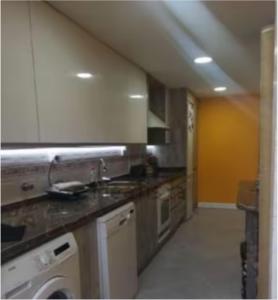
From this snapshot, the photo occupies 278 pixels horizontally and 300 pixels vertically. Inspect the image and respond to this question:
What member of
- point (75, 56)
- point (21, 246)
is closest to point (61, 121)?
point (75, 56)

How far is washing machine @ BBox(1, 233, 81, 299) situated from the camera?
118 centimetres

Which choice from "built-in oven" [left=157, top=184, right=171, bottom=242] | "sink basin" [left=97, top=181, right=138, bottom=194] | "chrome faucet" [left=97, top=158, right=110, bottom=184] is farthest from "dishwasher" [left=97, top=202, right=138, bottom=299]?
"built-in oven" [left=157, top=184, right=171, bottom=242]

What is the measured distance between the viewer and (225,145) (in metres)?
5.91

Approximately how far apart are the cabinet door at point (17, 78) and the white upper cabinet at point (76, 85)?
0.07 m

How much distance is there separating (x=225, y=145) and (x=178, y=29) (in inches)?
158

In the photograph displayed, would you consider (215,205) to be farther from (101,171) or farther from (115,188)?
(115,188)

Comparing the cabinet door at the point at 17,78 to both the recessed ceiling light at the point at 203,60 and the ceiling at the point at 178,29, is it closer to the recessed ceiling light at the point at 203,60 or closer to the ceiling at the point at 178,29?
the ceiling at the point at 178,29

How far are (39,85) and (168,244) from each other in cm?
276

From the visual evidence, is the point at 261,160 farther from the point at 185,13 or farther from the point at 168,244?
the point at 168,244

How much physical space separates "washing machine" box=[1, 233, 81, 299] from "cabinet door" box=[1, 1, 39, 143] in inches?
23.8

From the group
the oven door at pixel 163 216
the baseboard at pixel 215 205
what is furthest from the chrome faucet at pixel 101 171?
the baseboard at pixel 215 205

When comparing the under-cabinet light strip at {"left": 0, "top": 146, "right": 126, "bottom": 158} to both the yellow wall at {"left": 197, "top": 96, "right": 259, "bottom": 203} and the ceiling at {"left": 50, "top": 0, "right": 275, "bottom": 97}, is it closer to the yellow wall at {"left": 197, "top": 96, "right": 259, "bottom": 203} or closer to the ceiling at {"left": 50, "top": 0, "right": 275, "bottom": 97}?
the ceiling at {"left": 50, "top": 0, "right": 275, "bottom": 97}

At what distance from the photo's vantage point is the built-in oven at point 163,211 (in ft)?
11.3

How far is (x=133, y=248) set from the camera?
2488mm
